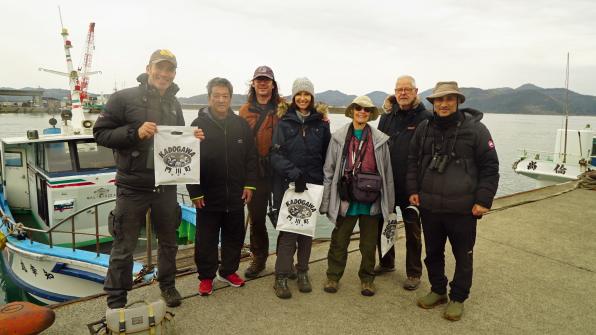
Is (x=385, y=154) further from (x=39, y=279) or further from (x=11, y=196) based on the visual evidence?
(x=11, y=196)

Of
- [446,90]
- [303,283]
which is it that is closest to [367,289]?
[303,283]

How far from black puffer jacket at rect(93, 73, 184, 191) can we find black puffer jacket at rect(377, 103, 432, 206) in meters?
2.26

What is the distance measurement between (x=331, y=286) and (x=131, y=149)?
7.56 feet

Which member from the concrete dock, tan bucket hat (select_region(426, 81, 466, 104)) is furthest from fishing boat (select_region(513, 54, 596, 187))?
tan bucket hat (select_region(426, 81, 466, 104))

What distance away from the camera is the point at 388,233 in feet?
12.1

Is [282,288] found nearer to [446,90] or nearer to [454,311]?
[454,311]

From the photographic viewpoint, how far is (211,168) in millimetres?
3326

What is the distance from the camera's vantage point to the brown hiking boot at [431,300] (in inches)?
131

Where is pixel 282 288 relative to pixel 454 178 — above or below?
below

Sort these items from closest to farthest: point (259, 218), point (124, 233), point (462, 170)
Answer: point (124, 233)
point (462, 170)
point (259, 218)

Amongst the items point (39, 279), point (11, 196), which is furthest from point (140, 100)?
point (11, 196)

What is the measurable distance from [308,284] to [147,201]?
5.81 feet

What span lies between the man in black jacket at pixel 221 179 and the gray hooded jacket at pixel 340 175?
751mm

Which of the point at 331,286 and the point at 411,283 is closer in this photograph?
the point at 331,286
